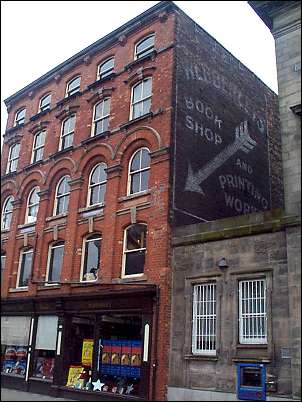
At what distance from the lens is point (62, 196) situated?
22516 millimetres

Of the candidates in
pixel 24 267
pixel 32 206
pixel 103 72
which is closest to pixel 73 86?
pixel 103 72

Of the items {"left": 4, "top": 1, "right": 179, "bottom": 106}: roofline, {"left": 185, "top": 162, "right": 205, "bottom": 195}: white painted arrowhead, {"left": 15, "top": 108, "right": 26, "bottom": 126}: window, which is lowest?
{"left": 185, "top": 162, "right": 205, "bottom": 195}: white painted arrowhead

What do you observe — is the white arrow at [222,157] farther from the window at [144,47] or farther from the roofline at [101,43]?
the roofline at [101,43]

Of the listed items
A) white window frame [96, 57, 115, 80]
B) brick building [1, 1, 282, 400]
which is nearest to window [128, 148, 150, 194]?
brick building [1, 1, 282, 400]

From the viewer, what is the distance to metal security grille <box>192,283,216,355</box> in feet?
49.5

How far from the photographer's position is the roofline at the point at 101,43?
20453 mm

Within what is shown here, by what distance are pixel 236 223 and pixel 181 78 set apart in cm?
721

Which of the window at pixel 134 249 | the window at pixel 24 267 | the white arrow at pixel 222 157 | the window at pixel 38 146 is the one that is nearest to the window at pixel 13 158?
the window at pixel 38 146

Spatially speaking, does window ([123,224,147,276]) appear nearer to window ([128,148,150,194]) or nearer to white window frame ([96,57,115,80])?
window ([128,148,150,194])

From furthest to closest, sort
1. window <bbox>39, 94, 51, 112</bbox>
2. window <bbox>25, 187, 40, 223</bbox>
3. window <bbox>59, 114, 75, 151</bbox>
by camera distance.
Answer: window <bbox>39, 94, 51, 112</bbox>, window <bbox>25, 187, 40, 223</bbox>, window <bbox>59, 114, 75, 151</bbox>

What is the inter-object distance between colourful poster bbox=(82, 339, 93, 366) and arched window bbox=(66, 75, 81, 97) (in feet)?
40.6

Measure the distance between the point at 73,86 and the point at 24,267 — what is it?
934 centimetres

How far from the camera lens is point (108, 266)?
60.5 feet

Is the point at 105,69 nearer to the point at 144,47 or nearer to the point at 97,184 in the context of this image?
the point at 144,47
